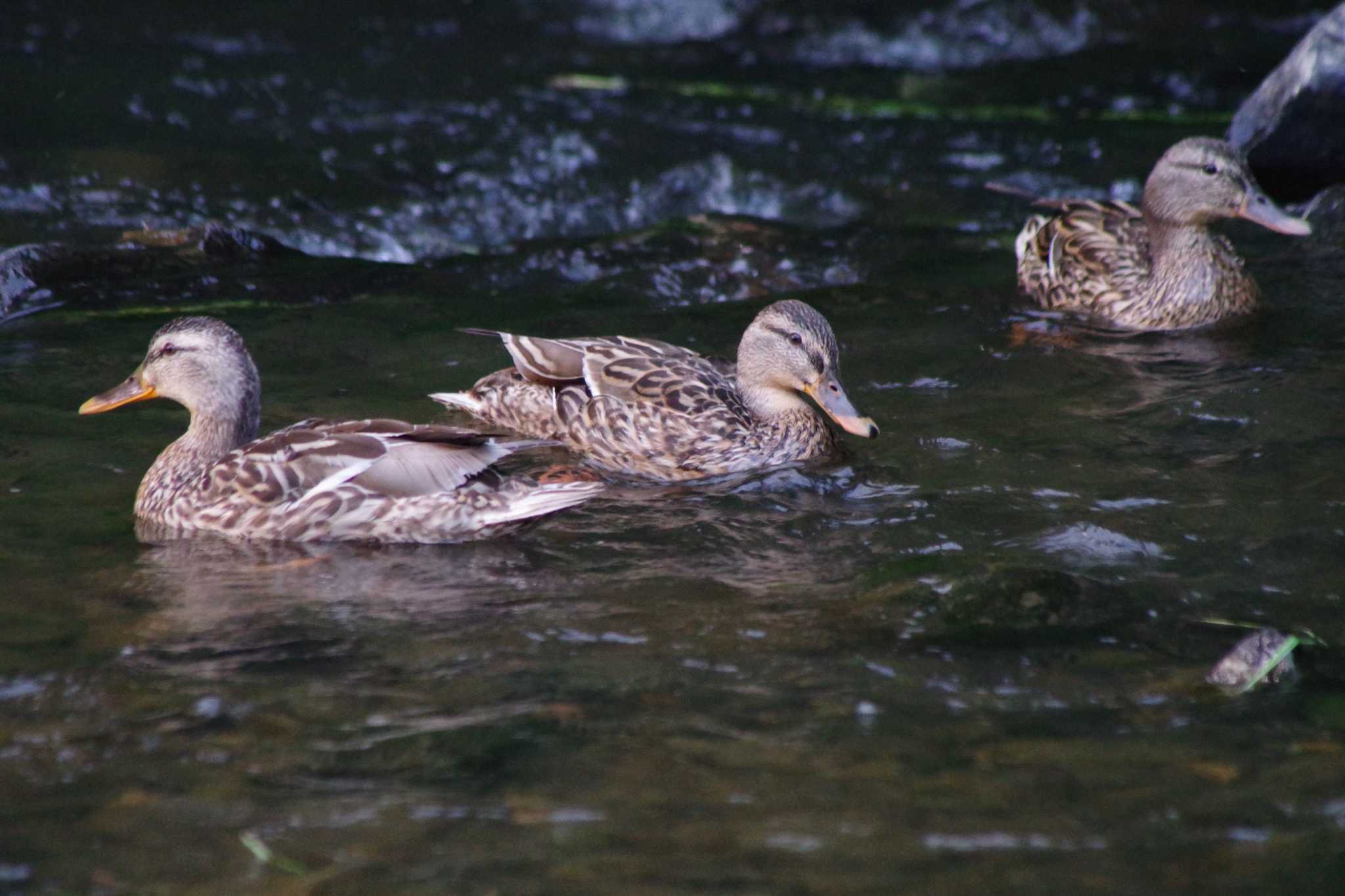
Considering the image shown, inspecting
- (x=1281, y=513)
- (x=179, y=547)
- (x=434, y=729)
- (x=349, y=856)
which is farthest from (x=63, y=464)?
(x=1281, y=513)

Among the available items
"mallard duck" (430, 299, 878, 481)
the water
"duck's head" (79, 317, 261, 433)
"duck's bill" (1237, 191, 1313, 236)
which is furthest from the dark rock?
"duck's head" (79, 317, 261, 433)

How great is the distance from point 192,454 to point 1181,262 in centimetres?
625

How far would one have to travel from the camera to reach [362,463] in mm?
6414

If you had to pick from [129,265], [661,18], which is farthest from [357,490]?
[661,18]

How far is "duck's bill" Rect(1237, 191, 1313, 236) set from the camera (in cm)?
930

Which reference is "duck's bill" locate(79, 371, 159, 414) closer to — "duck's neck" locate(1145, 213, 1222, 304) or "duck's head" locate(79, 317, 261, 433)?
"duck's head" locate(79, 317, 261, 433)

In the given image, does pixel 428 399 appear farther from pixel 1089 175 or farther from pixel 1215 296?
pixel 1089 175

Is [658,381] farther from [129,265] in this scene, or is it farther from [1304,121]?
[1304,121]

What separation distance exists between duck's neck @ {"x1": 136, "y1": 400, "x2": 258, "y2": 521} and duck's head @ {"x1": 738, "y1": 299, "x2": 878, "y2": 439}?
2.57 metres

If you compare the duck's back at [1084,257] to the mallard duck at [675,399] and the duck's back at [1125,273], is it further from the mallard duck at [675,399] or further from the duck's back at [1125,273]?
the mallard duck at [675,399]

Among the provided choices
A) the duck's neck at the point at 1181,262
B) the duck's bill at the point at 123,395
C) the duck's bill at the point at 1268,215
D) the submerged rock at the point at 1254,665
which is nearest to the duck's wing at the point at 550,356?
the duck's bill at the point at 123,395

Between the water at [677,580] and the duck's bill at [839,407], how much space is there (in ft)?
0.87

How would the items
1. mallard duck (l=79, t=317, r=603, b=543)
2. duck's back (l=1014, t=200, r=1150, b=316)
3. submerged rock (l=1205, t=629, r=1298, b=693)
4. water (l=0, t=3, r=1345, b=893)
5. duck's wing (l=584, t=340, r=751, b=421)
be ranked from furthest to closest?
duck's back (l=1014, t=200, r=1150, b=316)
duck's wing (l=584, t=340, r=751, b=421)
mallard duck (l=79, t=317, r=603, b=543)
submerged rock (l=1205, t=629, r=1298, b=693)
water (l=0, t=3, r=1345, b=893)

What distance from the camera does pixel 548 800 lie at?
425cm
